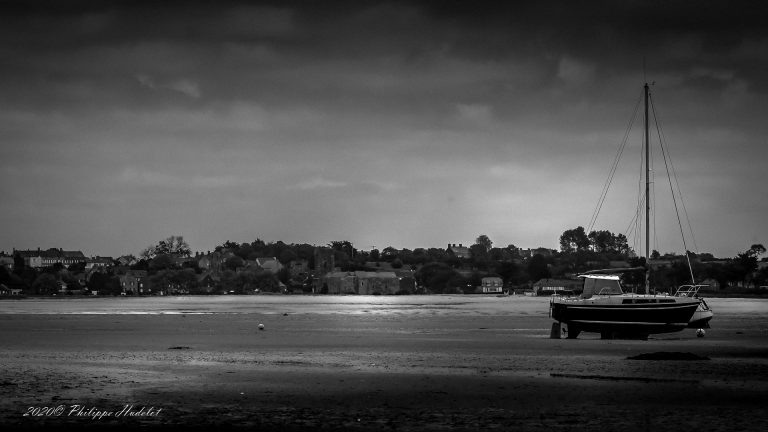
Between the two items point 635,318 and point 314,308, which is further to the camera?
point 314,308

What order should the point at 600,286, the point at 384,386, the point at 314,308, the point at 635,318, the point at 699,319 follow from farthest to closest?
the point at 314,308 < the point at 699,319 < the point at 600,286 < the point at 635,318 < the point at 384,386

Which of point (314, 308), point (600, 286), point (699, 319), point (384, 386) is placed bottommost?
point (384, 386)

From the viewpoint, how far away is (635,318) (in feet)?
Answer: 154

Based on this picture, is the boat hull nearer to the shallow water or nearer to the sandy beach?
the sandy beach

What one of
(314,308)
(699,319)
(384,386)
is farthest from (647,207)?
(314,308)

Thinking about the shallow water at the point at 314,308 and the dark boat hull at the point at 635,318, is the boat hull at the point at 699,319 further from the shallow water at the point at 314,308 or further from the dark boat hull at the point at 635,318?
the shallow water at the point at 314,308

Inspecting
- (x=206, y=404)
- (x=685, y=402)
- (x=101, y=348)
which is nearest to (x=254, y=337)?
(x=101, y=348)

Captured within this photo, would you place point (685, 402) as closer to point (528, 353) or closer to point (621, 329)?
point (528, 353)

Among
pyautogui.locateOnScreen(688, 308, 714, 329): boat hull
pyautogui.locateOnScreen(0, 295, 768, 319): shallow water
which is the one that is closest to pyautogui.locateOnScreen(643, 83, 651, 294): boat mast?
pyautogui.locateOnScreen(688, 308, 714, 329): boat hull

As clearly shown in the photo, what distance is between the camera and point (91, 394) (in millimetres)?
22734

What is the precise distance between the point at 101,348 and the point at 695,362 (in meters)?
23.2

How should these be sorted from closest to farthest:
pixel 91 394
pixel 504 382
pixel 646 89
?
pixel 91 394 < pixel 504 382 < pixel 646 89

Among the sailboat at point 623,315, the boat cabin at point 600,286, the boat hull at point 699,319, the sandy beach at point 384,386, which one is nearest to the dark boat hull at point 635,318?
the sailboat at point 623,315

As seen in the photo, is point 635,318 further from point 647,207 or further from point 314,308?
point 314,308
